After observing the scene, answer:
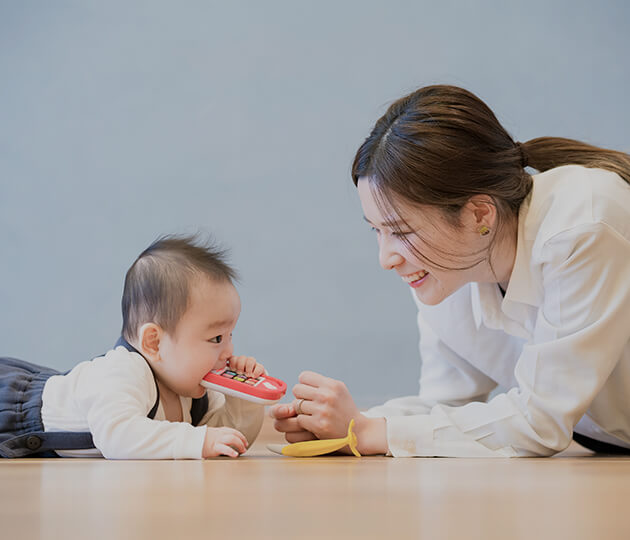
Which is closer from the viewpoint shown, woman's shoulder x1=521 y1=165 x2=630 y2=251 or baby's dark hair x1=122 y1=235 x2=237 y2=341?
woman's shoulder x1=521 y1=165 x2=630 y2=251

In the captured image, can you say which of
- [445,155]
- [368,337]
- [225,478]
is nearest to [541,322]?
[445,155]

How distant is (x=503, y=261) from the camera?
134 centimetres

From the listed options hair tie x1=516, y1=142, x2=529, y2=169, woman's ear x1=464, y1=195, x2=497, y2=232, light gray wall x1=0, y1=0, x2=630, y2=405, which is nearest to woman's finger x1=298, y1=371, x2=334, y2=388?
woman's ear x1=464, y1=195, x2=497, y2=232

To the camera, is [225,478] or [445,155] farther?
[445,155]

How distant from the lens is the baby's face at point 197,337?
132 centimetres

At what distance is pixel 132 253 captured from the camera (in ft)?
10.9

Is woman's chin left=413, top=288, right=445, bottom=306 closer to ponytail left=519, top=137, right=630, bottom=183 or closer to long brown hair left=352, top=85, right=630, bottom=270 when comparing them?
long brown hair left=352, top=85, right=630, bottom=270

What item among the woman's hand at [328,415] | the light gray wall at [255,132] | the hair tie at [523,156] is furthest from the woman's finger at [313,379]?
the light gray wall at [255,132]

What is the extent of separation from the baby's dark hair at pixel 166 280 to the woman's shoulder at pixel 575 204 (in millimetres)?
546

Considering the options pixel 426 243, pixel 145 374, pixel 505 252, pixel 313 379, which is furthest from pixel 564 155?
pixel 145 374

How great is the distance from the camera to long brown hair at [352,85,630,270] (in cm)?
122

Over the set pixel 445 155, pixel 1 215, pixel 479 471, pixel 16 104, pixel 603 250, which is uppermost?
pixel 16 104

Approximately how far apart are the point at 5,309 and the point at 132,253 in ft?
1.92

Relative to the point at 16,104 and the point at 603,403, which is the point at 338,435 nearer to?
the point at 603,403
